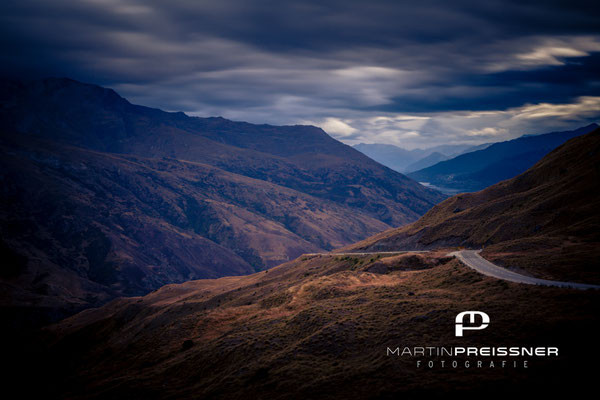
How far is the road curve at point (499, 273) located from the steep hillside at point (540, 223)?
1.29 m

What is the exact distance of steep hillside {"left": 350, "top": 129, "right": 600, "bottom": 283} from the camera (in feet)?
127

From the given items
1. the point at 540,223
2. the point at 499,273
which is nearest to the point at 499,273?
the point at 499,273

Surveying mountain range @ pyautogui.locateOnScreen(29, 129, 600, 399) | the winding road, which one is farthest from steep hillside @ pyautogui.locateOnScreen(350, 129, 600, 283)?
the winding road

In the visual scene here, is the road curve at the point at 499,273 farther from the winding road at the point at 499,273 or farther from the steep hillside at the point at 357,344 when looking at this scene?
the steep hillside at the point at 357,344

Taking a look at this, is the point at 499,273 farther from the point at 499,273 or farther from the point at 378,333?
the point at 378,333

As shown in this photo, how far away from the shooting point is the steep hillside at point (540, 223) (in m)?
38.6

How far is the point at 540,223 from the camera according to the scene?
59.1 meters

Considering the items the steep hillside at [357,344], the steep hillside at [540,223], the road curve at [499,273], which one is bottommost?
the steep hillside at [357,344]

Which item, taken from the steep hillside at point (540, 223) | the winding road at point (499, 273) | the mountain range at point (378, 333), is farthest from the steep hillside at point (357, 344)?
the steep hillside at point (540, 223)

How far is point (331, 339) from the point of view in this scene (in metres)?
31.1

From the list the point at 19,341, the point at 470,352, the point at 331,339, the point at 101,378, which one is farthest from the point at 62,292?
the point at 470,352

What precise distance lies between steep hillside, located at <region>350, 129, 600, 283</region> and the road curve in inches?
50.8

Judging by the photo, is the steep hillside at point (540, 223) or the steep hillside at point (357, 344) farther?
the steep hillside at point (540, 223)

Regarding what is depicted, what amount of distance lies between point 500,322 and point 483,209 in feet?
212
